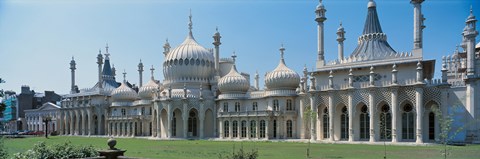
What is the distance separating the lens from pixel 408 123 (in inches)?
1737

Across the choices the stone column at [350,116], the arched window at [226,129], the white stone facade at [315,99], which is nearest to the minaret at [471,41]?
the white stone facade at [315,99]

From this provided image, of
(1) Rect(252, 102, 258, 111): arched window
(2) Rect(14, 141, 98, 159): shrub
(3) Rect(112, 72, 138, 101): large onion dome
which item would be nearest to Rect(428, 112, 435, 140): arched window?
(1) Rect(252, 102, 258, 111): arched window

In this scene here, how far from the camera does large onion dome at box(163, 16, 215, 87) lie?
6556 centimetres

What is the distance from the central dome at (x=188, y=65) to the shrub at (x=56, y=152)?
4473 cm

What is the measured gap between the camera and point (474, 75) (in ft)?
141

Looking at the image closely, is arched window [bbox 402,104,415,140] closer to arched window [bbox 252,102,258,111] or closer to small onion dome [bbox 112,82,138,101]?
arched window [bbox 252,102,258,111]

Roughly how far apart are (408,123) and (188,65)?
→ 31.6 m

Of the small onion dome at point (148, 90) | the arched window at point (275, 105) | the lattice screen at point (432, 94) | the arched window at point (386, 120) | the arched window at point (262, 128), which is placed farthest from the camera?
the small onion dome at point (148, 90)

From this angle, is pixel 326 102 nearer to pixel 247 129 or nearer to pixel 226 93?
pixel 247 129

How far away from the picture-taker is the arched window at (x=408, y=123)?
43.9m

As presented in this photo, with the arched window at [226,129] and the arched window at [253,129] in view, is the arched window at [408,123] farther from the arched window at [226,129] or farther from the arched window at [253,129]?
the arched window at [226,129]

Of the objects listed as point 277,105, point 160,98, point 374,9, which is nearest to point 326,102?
point 277,105

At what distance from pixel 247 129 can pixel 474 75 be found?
25.0m

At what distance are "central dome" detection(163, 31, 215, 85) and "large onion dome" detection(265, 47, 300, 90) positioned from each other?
12.4 metres
